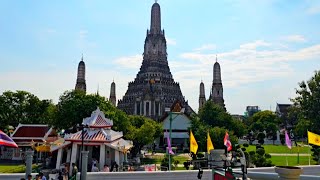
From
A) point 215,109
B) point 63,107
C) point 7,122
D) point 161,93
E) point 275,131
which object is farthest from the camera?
point 161,93

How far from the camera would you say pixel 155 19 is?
355ft

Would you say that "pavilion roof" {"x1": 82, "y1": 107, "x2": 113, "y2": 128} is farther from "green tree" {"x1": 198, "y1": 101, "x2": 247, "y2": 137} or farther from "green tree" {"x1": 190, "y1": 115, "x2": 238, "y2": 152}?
"green tree" {"x1": 198, "y1": 101, "x2": 247, "y2": 137}

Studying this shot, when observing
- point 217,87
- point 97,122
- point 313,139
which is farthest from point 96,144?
point 217,87

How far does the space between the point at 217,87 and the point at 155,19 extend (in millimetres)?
28494

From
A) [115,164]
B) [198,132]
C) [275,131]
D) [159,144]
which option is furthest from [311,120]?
[275,131]

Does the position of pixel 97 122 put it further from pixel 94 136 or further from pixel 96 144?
pixel 96 144

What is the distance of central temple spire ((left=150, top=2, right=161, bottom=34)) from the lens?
10806 cm

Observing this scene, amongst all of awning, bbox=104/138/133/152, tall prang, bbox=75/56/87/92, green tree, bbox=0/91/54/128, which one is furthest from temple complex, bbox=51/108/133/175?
tall prang, bbox=75/56/87/92

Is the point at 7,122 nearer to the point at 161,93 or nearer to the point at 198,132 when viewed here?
the point at 198,132

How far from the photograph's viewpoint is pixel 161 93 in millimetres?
99500

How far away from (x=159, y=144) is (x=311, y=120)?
30959 millimetres

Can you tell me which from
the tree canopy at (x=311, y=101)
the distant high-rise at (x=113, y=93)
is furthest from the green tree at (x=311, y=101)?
the distant high-rise at (x=113, y=93)

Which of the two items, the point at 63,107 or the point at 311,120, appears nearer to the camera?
the point at 63,107

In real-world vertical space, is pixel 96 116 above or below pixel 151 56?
below
